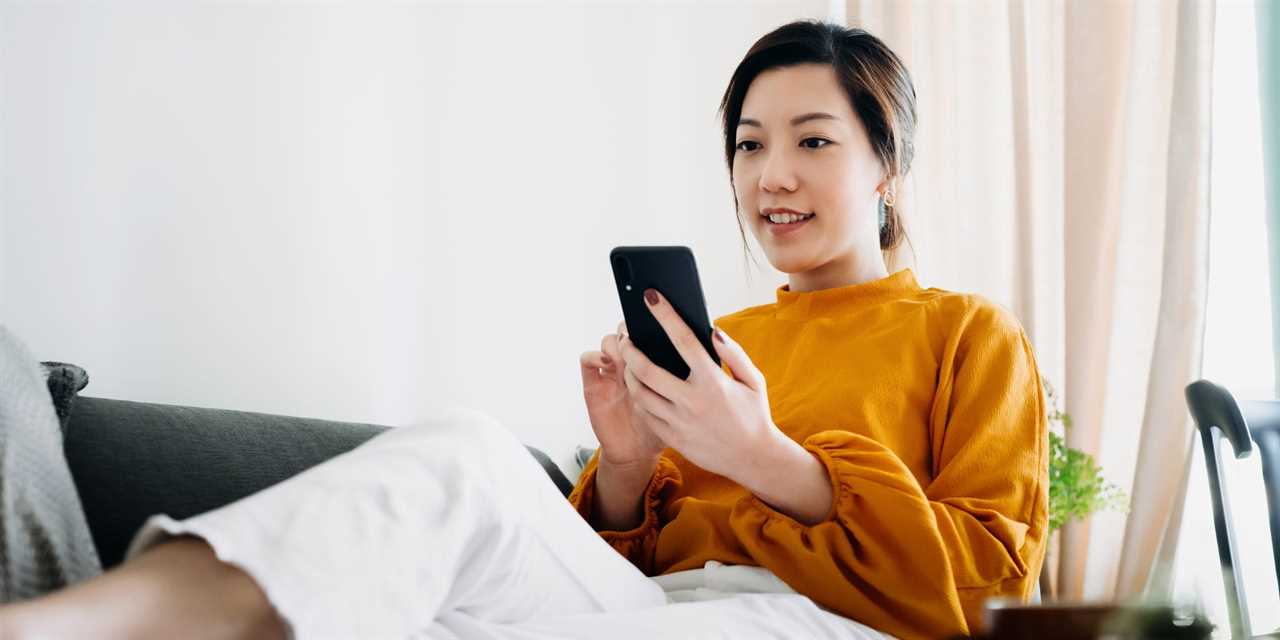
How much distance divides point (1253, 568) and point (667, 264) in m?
1.88

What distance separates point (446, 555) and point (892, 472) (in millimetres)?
504

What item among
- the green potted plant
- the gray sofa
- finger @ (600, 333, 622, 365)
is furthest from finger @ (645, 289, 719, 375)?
the green potted plant

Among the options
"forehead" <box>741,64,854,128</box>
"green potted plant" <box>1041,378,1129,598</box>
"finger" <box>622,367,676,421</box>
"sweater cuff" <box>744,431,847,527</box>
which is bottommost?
"green potted plant" <box>1041,378,1129,598</box>

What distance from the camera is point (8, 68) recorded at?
1.47m

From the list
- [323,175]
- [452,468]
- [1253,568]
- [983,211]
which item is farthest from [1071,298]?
[452,468]

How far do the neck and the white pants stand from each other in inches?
20.5

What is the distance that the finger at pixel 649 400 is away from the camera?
1.11m

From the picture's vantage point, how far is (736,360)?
107 cm

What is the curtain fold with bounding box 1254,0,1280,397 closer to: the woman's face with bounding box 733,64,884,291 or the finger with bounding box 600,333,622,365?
the woman's face with bounding box 733,64,884,291

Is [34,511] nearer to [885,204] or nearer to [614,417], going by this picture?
[614,417]

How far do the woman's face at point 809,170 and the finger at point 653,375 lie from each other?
376 mm

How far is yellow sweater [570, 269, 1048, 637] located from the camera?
3.57 feet

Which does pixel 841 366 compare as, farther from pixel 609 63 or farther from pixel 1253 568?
pixel 1253 568

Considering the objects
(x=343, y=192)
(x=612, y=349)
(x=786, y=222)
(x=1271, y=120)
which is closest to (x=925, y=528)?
(x=612, y=349)
